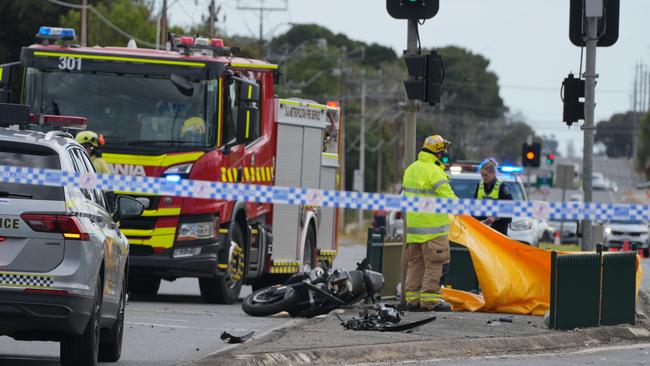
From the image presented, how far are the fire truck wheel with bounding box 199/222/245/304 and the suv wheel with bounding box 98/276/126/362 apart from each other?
6.83m

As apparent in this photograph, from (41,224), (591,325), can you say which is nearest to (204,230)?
(591,325)

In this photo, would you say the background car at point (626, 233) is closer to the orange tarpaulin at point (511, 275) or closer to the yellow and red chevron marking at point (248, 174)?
the yellow and red chevron marking at point (248, 174)

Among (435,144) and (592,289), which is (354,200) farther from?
(592,289)

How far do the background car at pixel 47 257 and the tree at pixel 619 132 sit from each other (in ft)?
565

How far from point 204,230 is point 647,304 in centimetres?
549

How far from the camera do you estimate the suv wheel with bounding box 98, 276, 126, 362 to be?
452 inches

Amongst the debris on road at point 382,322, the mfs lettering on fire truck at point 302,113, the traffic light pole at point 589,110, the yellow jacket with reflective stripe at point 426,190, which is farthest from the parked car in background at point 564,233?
the debris on road at point 382,322

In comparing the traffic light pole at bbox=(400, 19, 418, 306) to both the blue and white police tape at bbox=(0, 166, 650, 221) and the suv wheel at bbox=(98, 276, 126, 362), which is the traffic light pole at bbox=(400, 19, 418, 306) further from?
the suv wheel at bbox=(98, 276, 126, 362)

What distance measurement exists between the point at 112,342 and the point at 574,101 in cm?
824

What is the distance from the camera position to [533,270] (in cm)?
1659

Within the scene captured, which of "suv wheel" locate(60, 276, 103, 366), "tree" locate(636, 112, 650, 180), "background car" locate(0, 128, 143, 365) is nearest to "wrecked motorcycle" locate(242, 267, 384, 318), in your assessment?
"suv wheel" locate(60, 276, 103, 366)

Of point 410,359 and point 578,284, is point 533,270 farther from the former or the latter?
point 410,359

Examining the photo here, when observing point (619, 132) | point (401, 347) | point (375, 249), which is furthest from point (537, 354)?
point (619, 132)

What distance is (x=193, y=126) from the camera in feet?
59.2
